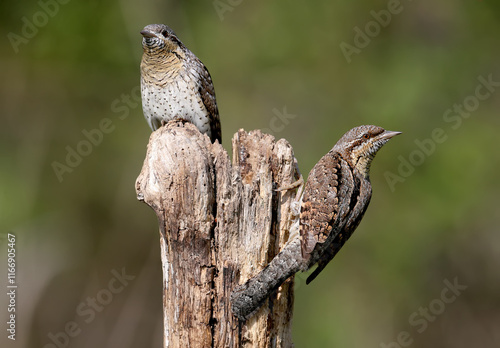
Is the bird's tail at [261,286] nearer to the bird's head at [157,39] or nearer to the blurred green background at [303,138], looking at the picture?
the bird's head at [157,39]

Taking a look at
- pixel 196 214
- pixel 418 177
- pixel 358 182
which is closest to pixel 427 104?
pixel 418 177

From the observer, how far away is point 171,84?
4.66 meters

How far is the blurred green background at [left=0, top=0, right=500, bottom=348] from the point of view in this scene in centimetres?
762

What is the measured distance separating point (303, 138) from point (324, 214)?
14.7 feet

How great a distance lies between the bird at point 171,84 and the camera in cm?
467

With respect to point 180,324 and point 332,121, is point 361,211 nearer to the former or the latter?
point 180,324

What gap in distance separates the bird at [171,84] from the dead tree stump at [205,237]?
116 cm

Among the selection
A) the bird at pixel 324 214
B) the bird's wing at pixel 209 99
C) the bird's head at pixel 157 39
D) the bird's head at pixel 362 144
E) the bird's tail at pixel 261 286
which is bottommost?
the bird's tail at pixel 261 286

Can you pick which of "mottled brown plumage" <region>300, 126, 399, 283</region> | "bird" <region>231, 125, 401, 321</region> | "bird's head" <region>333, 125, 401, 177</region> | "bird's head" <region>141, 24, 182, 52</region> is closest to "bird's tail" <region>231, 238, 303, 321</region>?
"bird" <region>231, 125, 401, 321</region>

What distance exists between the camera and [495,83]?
852 centimetres

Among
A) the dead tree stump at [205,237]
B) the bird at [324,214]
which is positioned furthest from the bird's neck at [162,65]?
→ the bird at [324,214]

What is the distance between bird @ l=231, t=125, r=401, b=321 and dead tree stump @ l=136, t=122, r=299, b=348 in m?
0.11

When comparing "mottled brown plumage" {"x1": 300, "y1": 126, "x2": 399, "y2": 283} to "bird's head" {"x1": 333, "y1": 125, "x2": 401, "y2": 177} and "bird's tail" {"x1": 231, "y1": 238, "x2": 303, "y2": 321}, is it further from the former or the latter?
"bird's tail" {"x1": 231, "y1": 238, "x2": 303, "y2": 321}

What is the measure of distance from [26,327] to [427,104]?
20.1 ft
